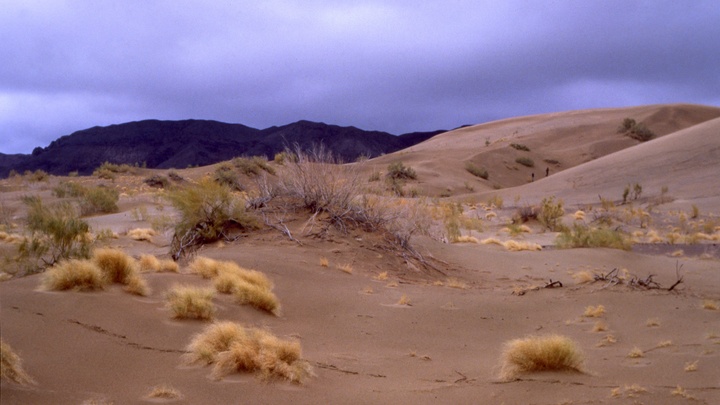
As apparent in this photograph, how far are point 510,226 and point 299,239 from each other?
1787 centimetres

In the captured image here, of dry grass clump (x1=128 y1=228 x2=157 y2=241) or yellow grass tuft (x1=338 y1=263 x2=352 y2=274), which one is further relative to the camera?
dry grass clump (x1=128 y1=228 x2=157 y2=241)

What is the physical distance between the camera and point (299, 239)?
51.3ft

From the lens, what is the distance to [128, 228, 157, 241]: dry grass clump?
66.4ft

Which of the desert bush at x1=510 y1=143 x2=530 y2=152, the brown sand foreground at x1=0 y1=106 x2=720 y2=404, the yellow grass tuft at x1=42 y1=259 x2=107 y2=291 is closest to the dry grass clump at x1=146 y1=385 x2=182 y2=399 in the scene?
the brown sand foreground at x1=0 y1=106 x2=720 y2=404

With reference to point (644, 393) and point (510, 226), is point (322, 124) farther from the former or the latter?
point (644, 393)

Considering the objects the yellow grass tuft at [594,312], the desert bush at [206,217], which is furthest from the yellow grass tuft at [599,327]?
the desert bush at [206,217]

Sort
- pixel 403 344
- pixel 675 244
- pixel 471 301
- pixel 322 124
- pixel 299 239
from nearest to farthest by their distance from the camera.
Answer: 1. pixel 403 344
2. pixel 471 301
3. pixel 299 239
4. pixel 675 244
5. pixel 322 124

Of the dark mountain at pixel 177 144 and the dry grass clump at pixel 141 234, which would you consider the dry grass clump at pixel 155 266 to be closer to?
the dry grass clump at pixel 141 234

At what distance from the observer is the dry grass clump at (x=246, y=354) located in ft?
20.5

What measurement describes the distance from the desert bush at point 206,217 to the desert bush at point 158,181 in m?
29.2

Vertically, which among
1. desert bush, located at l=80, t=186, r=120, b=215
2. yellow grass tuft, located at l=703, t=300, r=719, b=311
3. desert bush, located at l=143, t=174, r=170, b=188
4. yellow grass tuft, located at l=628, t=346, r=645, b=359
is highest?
desert bush, located at l=143, t=174, r=170, b=188

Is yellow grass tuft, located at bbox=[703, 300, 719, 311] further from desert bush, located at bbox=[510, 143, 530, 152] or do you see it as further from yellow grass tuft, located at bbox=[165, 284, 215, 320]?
desert bush, located at bbox=[510, 143, 530, 152]

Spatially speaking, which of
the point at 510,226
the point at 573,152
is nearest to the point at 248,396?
the point at 510,226

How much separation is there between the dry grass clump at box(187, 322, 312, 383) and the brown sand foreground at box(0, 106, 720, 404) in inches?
5.4
